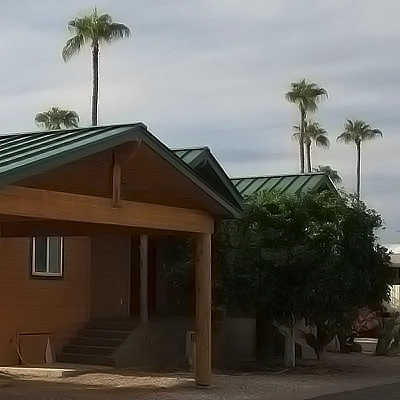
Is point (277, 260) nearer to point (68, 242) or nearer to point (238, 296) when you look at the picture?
point (238, 296)

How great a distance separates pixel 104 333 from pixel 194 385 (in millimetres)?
4796

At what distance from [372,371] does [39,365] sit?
6900 mm

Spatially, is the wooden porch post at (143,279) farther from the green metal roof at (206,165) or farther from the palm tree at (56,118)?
the palm tree at (56,118)

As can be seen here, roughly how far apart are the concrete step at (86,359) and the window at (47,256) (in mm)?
1685

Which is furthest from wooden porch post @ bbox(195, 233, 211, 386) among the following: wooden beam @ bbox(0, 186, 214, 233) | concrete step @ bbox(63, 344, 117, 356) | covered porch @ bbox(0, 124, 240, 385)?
concrete step @ bbox(63, 344, 117, 356)

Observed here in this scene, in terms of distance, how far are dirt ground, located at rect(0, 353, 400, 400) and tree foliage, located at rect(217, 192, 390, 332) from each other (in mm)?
1338

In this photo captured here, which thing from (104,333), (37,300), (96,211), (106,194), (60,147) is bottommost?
(104,333)

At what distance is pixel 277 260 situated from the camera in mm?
18219

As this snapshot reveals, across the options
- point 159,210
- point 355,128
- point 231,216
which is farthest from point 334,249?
point 355,128

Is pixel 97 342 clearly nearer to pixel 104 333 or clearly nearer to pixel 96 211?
pixel 104 333

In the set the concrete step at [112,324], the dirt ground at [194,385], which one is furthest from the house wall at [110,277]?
the dirt ground at [194,385]

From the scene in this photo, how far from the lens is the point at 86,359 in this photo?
63.8 feet

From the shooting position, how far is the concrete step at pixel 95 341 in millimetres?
19844

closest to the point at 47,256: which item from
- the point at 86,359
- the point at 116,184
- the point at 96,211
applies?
the point at 86,359
